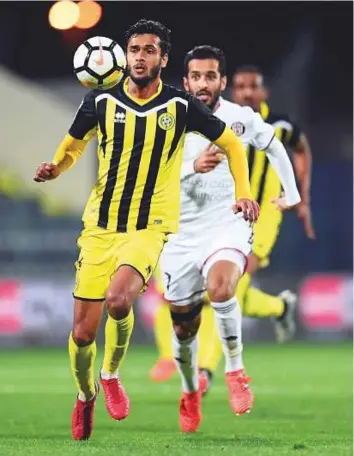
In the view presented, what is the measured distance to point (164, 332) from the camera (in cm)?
1098

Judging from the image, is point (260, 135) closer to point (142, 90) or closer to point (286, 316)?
point (142, 90)

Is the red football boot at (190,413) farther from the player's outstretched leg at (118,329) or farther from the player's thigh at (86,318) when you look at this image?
→ the player's thigh at (86,318)

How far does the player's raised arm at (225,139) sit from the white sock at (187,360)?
123 centimetres

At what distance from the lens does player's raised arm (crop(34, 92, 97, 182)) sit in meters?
6.79

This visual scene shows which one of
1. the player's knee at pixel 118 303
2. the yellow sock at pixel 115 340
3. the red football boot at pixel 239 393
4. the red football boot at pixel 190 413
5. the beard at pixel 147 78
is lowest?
the red football boot at pixel 190 413

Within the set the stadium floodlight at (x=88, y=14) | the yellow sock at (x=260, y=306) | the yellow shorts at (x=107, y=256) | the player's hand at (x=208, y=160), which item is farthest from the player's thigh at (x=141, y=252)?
the stadium floodlight at (x=88, y=14)

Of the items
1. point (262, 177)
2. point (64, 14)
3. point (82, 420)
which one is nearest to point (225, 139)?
point (82, 420)

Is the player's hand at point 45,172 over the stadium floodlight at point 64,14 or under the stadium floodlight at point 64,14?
under

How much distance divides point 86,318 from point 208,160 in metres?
1.38

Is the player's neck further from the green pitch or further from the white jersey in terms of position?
the green pitch

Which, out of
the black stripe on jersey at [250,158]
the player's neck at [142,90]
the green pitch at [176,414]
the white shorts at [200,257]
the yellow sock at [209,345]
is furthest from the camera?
the black stripe on jersey at [250,158]

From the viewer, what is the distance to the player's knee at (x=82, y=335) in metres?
6.73

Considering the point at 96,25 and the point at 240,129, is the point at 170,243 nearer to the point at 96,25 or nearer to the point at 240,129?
the point at 240,129

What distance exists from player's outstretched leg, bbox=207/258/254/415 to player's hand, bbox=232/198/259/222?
29.8 inches
